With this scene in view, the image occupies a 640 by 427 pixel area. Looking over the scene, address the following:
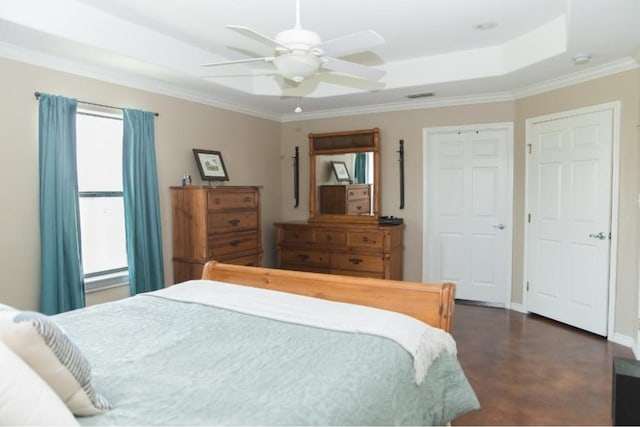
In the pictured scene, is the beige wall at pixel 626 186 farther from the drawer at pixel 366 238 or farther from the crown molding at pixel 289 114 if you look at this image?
the drawer at pixel 366 238

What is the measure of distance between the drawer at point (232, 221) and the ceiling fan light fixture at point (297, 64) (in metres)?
2.12

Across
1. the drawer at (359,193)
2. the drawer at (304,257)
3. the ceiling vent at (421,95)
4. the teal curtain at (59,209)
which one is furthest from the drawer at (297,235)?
the teal curtain at (59,209)

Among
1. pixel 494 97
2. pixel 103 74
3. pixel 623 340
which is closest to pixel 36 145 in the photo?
pixel 103 74

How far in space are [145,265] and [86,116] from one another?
139cm

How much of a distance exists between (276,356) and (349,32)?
2785 mm

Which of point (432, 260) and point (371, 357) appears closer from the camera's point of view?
point (371, 357)

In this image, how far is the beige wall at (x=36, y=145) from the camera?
3.07 metres

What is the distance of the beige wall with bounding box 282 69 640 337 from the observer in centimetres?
356

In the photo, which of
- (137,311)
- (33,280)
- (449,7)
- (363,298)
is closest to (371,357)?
(363,298)

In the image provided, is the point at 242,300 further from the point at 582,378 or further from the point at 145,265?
the point at 582,378

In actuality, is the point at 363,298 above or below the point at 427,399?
above

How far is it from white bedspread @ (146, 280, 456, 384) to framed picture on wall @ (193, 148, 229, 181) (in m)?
2.18

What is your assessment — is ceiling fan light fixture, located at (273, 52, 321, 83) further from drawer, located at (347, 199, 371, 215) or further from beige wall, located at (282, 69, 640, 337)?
drawer, located at (347, 199, 371, 215)

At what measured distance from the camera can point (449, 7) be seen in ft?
9.86
